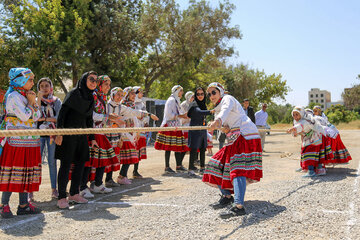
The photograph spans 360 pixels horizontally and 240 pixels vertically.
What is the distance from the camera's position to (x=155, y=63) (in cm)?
2244

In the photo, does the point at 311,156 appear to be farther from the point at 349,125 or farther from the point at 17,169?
the point at 349,125

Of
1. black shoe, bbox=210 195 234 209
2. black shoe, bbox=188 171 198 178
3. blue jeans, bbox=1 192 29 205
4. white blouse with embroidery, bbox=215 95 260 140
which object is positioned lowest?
black shoe, bbox=188 171 198 178

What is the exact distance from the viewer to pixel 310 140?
7727 mm

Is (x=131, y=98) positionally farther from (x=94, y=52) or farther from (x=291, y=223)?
(x=94, y=52)

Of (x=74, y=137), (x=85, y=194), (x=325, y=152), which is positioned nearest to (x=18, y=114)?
(x=74, y=137)

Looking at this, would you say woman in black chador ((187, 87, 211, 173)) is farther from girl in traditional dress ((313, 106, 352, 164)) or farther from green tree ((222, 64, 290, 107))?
green tree ((222, 64, 290, 107))

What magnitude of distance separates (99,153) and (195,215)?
226 centimetres

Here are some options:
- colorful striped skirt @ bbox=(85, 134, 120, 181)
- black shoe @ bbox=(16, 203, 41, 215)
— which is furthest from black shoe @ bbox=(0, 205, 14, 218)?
colorful striped skirt @ bbox=(85, 134, 120, 181)

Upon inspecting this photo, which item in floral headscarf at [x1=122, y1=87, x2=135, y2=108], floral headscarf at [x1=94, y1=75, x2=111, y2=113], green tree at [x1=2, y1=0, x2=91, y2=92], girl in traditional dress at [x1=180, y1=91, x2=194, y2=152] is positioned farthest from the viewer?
green tree at [x1=2, y1=0, x2=91, y2=92]

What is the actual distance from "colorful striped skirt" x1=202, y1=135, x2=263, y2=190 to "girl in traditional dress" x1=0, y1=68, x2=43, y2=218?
2.42 m

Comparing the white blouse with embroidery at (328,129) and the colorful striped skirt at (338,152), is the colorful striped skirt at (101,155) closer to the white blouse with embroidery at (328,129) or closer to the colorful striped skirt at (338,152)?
the white blouse with embroidery at (328,129)

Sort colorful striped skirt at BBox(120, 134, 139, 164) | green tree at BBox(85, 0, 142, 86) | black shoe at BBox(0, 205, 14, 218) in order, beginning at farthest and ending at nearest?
1. green tree at BBox(85, 0, 142, 86)
2. colorful striped skirt at BBox(120, 134, 139, 164)
3. black shoe at BBox(0, 205, 14, 218)

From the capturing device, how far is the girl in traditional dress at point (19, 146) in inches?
178

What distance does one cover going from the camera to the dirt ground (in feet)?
12.7
